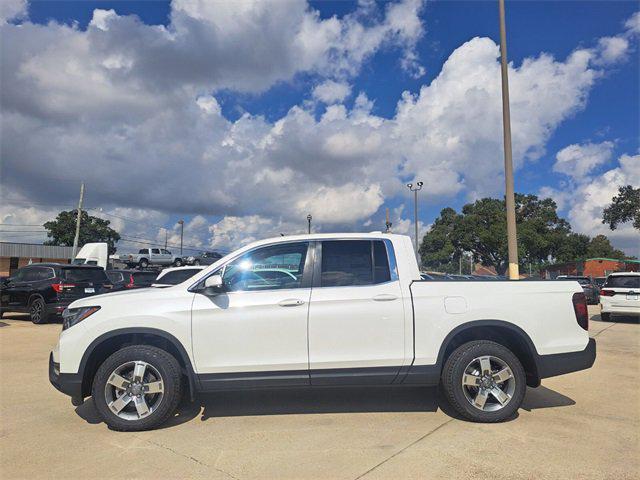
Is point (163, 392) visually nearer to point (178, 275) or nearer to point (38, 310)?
point (178, 275)

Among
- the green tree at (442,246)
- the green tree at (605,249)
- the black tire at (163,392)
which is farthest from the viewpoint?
the green tree at (605,249)

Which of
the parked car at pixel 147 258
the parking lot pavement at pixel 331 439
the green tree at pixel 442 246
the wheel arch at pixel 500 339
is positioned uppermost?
the green tree at pixel 442 246

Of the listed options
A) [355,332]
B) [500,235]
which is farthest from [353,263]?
[500,235]

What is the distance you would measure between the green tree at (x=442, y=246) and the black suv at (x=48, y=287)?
49928 millimetres

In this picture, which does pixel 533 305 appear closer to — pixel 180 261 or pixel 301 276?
pixel 301 276

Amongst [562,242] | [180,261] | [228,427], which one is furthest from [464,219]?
[228,427]

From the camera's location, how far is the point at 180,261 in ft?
115

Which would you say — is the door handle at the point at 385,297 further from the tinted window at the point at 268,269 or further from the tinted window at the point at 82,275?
the tinted window at the point at 82,275

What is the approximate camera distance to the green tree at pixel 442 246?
188ft

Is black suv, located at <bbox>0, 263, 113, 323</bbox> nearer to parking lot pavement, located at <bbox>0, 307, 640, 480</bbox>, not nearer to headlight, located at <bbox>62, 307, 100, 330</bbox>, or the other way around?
parking lot pavement, located at <bbox>0, 307, 640, 480</bbox>

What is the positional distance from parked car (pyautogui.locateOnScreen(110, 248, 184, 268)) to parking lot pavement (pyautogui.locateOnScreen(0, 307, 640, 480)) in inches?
1151

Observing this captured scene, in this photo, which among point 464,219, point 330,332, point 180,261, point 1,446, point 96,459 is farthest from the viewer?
point 464,219

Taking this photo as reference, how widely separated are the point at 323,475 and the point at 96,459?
A: 1.88 metres

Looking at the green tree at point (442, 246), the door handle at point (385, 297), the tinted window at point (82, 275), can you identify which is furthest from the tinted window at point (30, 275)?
the green tree at point (442, 246)
